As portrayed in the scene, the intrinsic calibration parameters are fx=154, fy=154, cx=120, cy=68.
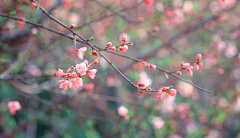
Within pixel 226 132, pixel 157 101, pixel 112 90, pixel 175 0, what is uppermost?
pixel 175 0

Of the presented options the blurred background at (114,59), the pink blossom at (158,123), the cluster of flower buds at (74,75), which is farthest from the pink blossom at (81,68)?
the pink blossom at (158,123)

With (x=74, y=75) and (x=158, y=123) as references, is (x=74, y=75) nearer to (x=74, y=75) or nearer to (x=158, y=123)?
(x=74, y=75)

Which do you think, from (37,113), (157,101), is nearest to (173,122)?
(157,101)

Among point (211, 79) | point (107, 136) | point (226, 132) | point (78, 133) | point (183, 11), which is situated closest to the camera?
point (183, 11)

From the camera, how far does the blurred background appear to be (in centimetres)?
183

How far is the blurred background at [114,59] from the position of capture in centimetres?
183

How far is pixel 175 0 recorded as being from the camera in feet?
7.31

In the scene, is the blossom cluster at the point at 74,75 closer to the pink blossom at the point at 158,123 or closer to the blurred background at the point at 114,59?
the blurred background at the point at 114,59

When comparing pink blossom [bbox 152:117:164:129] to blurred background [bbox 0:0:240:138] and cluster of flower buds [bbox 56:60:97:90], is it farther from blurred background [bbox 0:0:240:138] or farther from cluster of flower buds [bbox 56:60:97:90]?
cluster of flower buds [bbox 56:60:97:90]

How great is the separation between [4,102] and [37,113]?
507 millimetres

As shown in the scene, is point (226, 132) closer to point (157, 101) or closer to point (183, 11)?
point (157, 101)

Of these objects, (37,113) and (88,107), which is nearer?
(37,113)

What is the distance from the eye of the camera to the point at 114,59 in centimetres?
→ 318

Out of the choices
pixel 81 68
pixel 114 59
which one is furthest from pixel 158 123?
pixel 81 68
